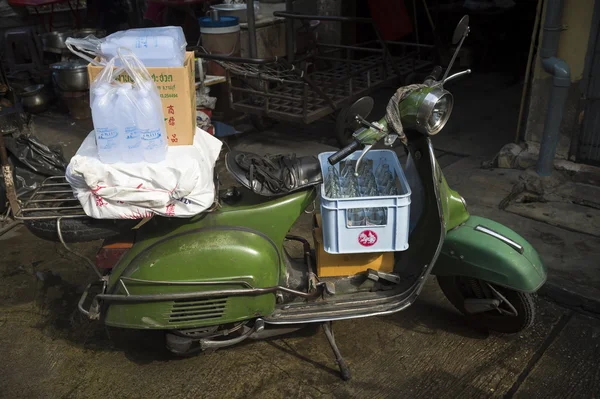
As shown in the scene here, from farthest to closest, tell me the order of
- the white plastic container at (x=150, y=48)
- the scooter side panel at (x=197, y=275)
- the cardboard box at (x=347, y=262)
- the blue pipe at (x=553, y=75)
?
the blue pipe at (x=553, y=75) < the cardboard box at (x=347, y=262) < the scooter side panel at (x=197, y=275) < the white plastic container at (x=150, y=48)

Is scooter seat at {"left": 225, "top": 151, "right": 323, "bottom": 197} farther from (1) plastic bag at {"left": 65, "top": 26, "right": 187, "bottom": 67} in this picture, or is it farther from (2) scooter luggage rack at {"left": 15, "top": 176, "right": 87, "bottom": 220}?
(2) scooter luggage rack at {"left": 15, "top": 176, "right": 87, "bottom": 220}

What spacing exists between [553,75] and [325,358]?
3.06 metres

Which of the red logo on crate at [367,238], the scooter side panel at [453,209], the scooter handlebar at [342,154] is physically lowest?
the red logo on crate at [367,238]

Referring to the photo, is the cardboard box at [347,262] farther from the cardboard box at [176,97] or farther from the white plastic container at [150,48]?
the white plastic container at [150,48]

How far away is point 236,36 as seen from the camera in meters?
5.88

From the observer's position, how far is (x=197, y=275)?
2.43 m

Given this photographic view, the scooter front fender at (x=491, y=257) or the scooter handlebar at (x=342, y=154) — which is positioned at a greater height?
the scooter handlebar at (x=342, y=154)

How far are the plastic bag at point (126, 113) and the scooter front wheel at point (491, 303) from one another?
1776mm

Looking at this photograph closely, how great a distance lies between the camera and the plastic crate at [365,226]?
8.15ft

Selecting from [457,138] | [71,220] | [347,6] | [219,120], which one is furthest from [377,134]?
[347,6]

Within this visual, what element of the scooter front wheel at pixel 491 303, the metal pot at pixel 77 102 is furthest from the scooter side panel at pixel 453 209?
the metal pot at pixel 77 102

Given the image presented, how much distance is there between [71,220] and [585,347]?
2.71m

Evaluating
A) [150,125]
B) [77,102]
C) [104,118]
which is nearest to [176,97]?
[150,125]

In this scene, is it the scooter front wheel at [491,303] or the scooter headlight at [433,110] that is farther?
the scooter front wheel at [491,303]
